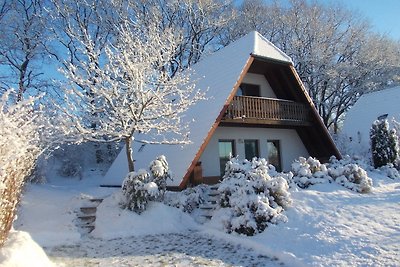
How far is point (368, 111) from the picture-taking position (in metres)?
29.2

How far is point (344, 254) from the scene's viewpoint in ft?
22.0

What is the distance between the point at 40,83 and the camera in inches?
887

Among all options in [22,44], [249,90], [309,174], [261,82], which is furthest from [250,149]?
[22,44]

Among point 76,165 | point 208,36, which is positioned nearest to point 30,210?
point 76,165

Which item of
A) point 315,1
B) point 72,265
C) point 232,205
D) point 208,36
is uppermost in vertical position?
point 315,1

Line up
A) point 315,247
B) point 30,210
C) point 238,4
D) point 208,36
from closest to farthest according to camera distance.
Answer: point 315,247
point 30,210
point 208,36
point 238,4

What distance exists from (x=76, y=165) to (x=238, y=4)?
22243 millimetres

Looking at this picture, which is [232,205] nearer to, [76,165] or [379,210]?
[379,210]

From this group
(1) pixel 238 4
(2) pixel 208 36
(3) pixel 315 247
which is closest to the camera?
(3) pixel 315 247

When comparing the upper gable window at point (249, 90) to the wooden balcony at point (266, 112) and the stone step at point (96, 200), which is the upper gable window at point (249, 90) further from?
the stone step at point (96, 200)

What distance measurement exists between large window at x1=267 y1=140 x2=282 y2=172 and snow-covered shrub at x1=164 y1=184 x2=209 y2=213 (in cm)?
691

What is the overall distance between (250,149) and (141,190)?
313 inches

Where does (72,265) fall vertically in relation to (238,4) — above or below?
below

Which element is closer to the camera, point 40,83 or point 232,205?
point 232,205
